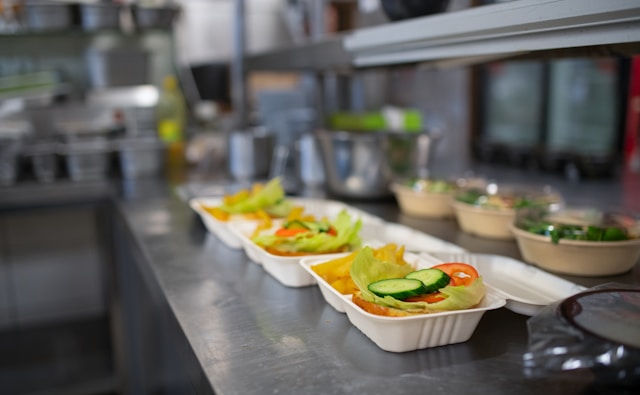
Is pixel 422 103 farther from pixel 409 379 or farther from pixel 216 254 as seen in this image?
pixel 409 379

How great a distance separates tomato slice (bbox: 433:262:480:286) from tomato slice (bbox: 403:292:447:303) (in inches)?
1.9

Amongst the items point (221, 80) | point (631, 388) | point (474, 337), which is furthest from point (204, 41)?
point (631, 388)

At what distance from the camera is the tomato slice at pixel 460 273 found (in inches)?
34.6

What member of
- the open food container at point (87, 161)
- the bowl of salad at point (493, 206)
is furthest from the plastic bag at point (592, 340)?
the open food container at point (87, 161)

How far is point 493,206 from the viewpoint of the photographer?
4.55ft

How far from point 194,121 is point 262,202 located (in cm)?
171

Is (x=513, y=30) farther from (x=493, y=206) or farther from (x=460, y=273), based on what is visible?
(x=493, y=206)

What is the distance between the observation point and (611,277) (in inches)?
43.4

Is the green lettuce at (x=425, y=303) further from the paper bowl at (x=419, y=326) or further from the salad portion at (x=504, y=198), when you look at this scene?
the salad portion at (x=504, y=198)

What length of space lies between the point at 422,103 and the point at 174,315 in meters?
2.74

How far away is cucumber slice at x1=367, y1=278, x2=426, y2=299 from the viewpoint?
0.82 meters

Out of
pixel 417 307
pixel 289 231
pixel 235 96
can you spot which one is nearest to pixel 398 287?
pixel 417 307

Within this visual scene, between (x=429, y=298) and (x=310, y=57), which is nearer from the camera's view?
(x=429, y=298)

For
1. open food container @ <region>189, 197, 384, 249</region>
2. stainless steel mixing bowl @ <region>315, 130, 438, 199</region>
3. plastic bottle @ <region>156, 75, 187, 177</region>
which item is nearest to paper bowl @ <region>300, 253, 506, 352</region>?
open food container @ <region>189, 197, 384, 249</region>
